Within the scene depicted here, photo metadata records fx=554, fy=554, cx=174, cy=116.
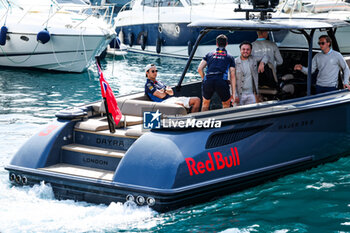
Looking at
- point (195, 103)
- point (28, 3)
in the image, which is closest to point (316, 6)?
point (28, 3)

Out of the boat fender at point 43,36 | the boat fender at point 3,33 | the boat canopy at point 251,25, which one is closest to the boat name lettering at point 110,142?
the boat canopy at point 251,25

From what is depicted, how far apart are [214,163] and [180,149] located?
0.45 meters

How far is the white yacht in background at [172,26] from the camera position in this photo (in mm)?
21922

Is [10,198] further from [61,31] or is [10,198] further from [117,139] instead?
[61,31]

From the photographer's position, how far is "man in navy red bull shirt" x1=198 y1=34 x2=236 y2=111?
23.5 feet

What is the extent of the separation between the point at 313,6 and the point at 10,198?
17202 millimetres

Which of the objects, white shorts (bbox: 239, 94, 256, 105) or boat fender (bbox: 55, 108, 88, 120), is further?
white shorts (bbox: 239, 94, 256, 105)

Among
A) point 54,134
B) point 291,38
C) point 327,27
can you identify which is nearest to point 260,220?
A: point 54,134

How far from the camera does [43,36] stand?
17984mm

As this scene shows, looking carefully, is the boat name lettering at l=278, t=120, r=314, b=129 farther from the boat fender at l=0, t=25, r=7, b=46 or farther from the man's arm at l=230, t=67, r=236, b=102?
the boat fender at l=0, t=25, r=7, b=46

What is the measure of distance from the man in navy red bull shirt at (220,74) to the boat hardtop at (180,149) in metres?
0.35

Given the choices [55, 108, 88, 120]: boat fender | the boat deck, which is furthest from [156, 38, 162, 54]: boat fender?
the boat deck

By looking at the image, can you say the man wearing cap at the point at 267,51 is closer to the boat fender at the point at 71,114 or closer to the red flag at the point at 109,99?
the red flag at the point at 109,99

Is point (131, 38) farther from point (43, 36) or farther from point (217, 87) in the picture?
point (217, 87)
